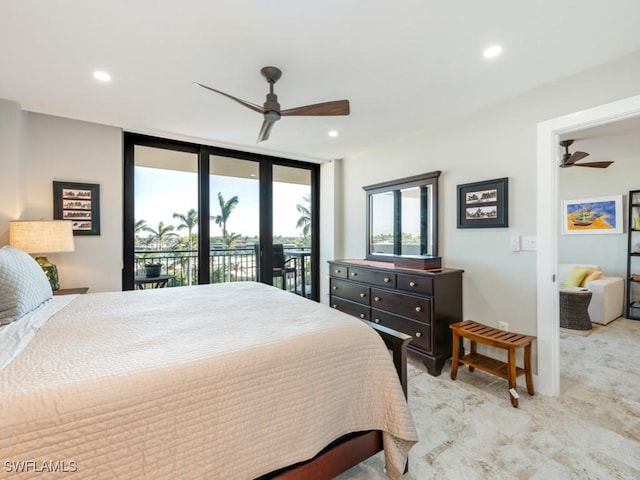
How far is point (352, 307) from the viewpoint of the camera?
3.65 m

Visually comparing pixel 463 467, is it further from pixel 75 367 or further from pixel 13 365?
pixel 13 365

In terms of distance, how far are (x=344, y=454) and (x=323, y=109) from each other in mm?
2120

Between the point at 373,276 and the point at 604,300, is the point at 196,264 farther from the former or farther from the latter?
the point at 604,300

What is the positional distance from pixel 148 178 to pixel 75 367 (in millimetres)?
3152

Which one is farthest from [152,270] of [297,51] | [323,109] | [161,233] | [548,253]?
[548,253]

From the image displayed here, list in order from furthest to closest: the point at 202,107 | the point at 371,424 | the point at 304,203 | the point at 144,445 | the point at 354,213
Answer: the point at 304,203 → the point at 354,213 → the point at 202,107 → the point at 371,424 → the point at 144,445

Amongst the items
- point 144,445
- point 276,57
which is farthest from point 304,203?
point 144,445

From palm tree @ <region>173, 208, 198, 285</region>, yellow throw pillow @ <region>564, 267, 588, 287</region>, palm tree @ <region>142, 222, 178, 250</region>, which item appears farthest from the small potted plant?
yellow throw pillow @ <region>564, 267, 588, 287</region>

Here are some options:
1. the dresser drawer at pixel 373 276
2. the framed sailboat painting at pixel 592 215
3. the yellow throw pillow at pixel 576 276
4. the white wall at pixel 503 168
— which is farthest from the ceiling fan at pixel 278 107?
the framed sailboat painting at pixel 592 215

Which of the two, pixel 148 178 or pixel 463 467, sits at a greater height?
pixel 148 178

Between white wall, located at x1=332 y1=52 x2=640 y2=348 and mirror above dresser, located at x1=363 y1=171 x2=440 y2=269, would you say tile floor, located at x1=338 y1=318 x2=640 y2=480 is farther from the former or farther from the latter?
mirror above dresser, located at x1=363 y1=171 x2=440 y2=269

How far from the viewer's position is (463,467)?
1.62m

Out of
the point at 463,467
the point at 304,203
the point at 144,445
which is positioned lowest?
the point at 463,467

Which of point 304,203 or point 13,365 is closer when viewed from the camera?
point 13,365
